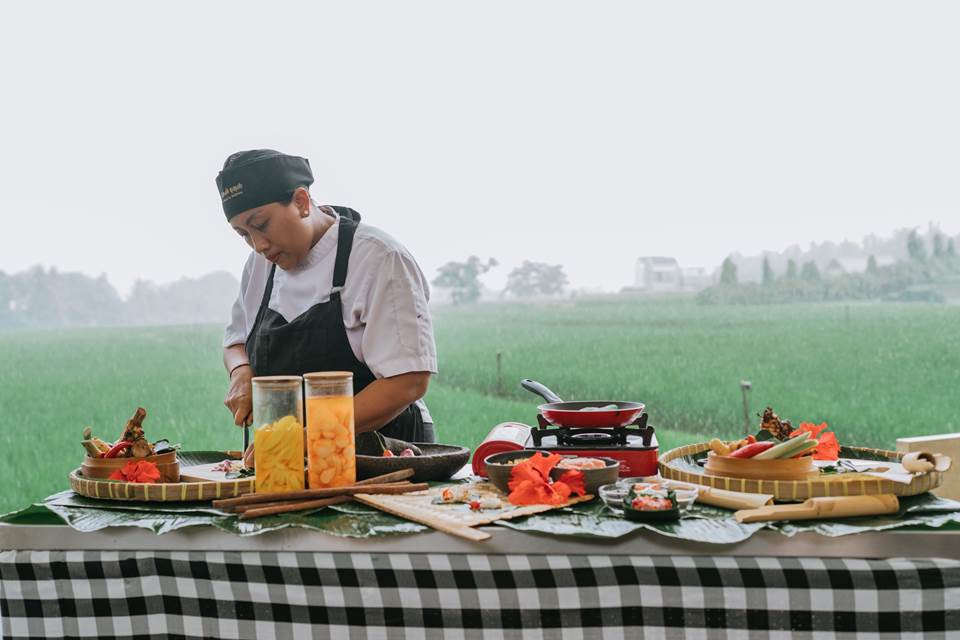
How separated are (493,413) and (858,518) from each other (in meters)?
4.89

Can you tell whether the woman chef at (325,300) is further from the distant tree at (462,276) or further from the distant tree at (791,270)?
the distant tree at (791,270)

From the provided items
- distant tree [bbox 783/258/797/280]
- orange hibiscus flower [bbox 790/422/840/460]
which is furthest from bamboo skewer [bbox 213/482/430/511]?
distant tree [bbox 783/258/797/280]

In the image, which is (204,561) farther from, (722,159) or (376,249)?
(722,159)

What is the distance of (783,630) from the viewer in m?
1.49

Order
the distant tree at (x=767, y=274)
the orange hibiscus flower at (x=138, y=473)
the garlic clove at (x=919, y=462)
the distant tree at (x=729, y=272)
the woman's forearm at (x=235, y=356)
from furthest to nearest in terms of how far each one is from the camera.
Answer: the distant tree at (x=729, y=272) < the distant tree at (x=767, y=274) < the woman's forearm at (x=235, y=356) < the orange hibiscus flower at (x=138, y=473) < the garlic clove at (x=919, y=462)

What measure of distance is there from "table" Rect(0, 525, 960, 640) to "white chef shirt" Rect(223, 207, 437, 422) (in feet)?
2.50

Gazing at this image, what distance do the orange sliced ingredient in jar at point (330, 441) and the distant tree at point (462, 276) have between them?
16.3 feet

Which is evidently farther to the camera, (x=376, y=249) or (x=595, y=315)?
(x=595, y=315)

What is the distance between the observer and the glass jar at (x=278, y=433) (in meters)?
1.76

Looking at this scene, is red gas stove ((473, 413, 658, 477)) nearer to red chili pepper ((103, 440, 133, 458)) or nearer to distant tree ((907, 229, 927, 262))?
red chili pepper ((103, 440, 133, 458))

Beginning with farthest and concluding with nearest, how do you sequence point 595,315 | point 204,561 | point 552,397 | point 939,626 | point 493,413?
point 595,315
point 493,413
point 552,397
point 204,561
point 939,626

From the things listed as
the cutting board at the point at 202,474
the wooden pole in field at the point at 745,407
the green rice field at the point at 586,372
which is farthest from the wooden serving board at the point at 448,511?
the green rice field at the point at 586,372

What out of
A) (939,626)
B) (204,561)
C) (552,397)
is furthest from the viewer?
(552,397)

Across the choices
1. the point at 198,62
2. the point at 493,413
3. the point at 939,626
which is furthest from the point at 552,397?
the point at 198,62
